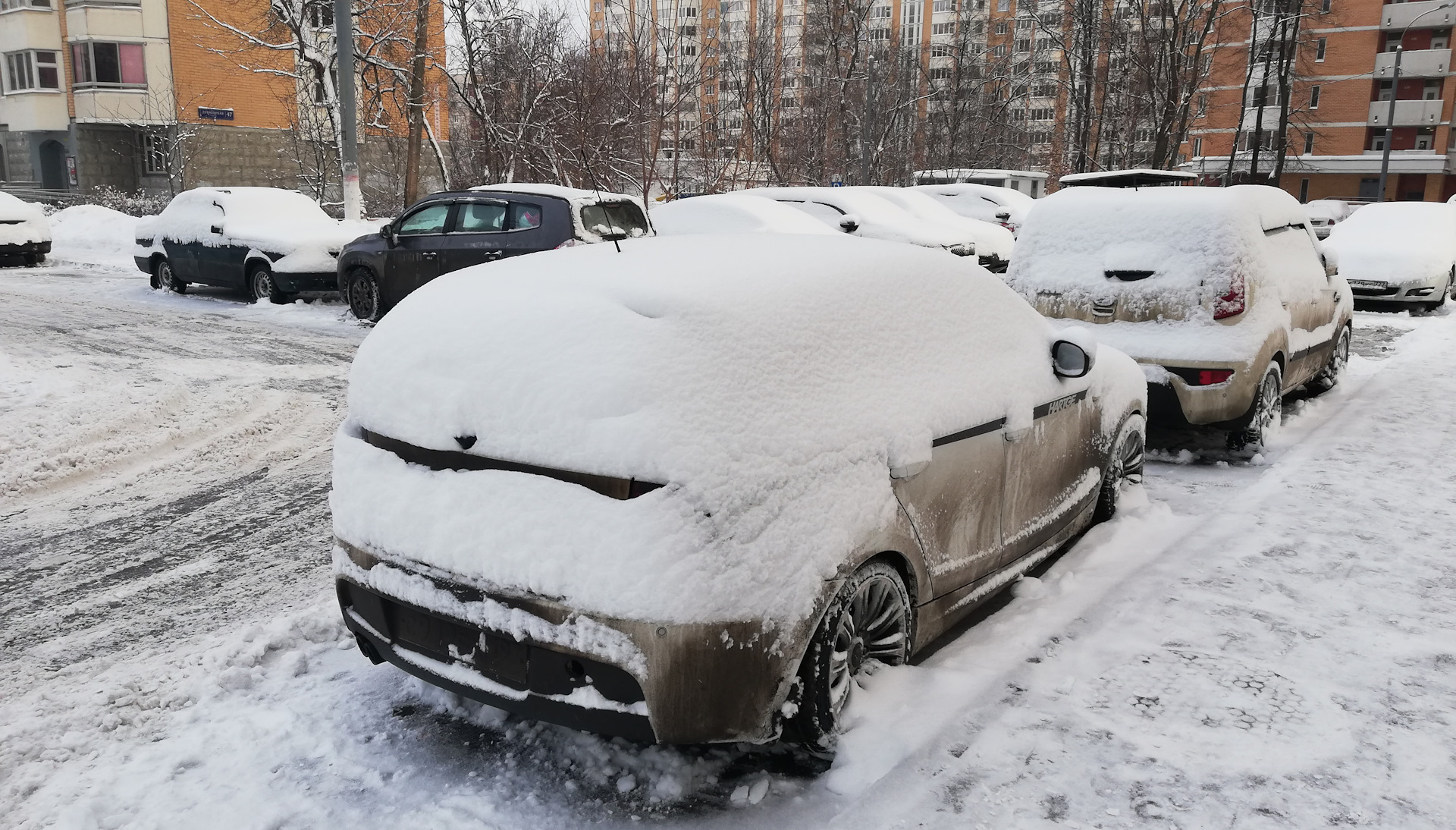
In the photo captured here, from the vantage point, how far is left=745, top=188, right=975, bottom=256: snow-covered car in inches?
625

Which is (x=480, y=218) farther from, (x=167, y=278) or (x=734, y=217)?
(x=167, y=278)

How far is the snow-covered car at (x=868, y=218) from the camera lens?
15883mm

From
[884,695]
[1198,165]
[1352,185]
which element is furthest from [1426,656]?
[1352,185]

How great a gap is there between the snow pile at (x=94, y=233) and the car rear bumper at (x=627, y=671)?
74.1 ft

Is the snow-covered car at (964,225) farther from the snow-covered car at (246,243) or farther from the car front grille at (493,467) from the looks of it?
the car front grille at (493,467)

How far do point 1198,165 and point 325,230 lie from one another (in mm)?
53960

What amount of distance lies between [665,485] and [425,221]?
10444 mm

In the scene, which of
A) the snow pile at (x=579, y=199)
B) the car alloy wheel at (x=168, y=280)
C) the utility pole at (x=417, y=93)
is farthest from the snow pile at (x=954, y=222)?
the car alloy wheel at (x=168, y=280)

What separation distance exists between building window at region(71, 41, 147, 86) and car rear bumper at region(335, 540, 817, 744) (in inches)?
1785

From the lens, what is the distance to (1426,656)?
3.88 m

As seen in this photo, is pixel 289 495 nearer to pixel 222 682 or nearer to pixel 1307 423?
pixel 222 682

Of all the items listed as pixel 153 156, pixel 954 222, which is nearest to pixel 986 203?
pixel 954 222

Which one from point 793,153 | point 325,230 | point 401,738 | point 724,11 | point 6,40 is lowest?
point 401,738

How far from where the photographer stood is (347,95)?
15.2 meters
